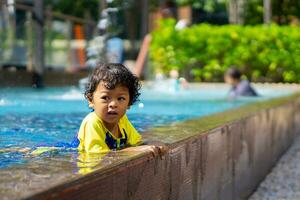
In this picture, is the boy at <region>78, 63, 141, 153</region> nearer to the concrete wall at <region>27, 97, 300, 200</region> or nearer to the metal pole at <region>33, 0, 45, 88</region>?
the concrete wall at <region>27, 97, 300, 200</region>

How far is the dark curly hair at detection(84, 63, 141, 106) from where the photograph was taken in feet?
11.7

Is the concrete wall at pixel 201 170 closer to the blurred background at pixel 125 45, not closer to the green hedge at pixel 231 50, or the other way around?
the blurred background at pixel 125 45

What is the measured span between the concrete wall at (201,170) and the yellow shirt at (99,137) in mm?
278

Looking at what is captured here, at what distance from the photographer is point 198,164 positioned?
13.4ft

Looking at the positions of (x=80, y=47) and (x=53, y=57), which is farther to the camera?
(x=80, y=47)

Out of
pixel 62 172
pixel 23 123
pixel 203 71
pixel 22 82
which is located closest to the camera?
pixel 62 172

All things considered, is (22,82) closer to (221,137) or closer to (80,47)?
(80,47)

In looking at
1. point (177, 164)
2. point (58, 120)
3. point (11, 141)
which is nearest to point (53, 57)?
point (58, 120)

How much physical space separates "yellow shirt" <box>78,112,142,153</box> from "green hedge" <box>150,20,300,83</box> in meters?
14.3

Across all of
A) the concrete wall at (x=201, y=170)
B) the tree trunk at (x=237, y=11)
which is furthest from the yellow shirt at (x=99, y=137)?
the tree trunk at (x=237, y=11)

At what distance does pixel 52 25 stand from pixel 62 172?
14.8 m

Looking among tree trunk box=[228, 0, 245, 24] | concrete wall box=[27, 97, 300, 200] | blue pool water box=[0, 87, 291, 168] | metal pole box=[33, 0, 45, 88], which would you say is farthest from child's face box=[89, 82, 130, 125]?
tree trunk box=[228, 0, 245, 24]

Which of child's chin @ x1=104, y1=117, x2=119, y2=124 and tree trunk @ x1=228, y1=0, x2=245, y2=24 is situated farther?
tree trunk @ x1=228, y1=0, x2=245, y2=24

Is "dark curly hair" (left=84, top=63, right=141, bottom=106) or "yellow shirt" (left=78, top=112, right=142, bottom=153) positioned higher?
"dark curly hair" (left=84, top=63, right=141, bottom=106)
